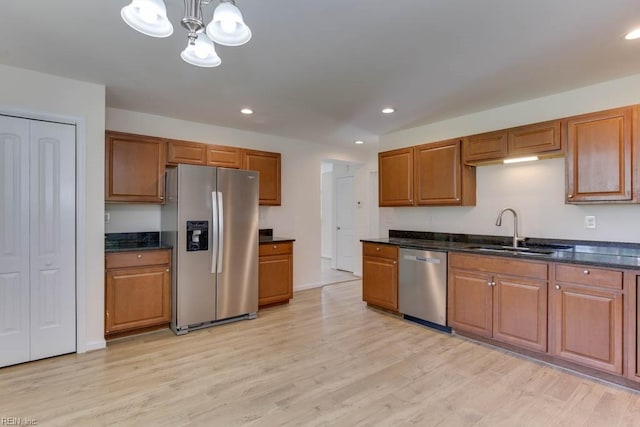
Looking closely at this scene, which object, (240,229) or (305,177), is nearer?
(240,229)

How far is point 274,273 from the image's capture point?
4.40m

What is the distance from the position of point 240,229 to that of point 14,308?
6.72ft

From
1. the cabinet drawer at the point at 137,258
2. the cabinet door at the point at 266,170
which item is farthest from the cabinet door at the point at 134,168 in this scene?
the cabinet door at the point at 266,170

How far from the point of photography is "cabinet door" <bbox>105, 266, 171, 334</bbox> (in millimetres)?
3199

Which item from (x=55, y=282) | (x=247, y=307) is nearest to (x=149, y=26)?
(x=55, y=282)

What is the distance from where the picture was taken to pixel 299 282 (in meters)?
5.36

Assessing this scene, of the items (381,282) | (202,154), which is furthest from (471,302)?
(202,154)

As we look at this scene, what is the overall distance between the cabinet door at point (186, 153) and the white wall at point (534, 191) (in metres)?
2.82

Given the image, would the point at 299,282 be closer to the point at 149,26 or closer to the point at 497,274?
the point at 497,274

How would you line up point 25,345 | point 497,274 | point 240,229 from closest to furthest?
point 25,345 < point 497,274 < point 240,229

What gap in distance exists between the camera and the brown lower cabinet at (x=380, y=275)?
13.0 ft

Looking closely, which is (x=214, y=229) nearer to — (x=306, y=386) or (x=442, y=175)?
(x=306, y=386)

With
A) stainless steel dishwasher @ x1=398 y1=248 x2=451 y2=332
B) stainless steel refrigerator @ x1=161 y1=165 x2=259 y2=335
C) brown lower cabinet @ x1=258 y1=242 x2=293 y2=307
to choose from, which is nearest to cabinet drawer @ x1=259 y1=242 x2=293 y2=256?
brown lower cabinet @ x1=258 y1=242 x2=293 y2=307

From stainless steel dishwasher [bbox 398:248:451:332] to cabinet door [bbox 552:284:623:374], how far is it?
3.34 feet
